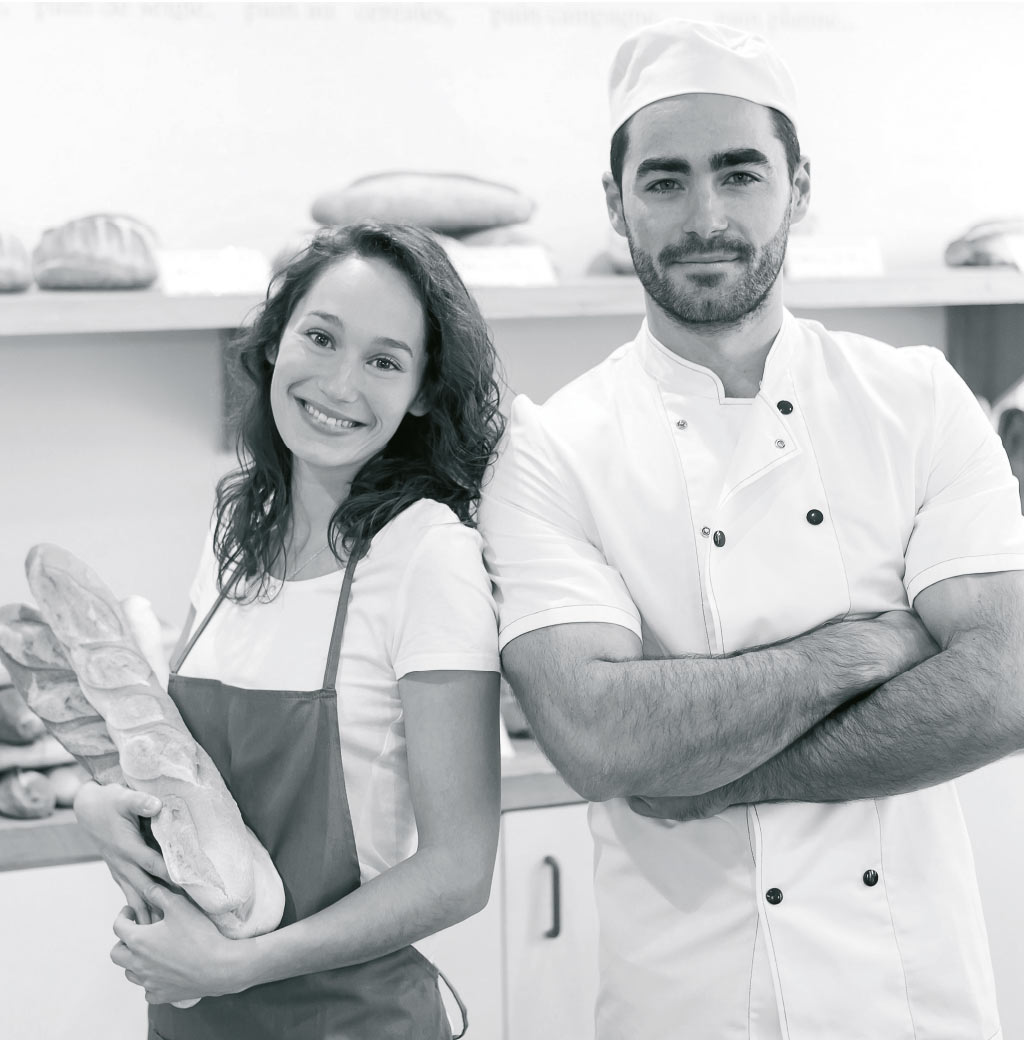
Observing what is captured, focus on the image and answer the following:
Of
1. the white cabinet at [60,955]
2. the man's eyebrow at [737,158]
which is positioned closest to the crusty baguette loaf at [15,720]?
the white cabinet at [60,955]

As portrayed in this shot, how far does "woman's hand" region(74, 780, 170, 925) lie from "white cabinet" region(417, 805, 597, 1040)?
93 cm

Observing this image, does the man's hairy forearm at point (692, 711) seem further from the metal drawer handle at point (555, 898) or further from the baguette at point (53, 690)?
the metal drawer handle at point (555, 898)

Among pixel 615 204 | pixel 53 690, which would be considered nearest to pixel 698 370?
pixel 615 204

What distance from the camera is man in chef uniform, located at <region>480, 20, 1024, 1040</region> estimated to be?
3.82 ft

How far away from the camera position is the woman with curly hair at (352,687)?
110cm

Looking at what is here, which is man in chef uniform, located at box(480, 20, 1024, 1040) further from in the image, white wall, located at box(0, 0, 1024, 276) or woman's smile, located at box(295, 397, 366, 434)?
white wall, located at box(0, 0, 1024, 276)

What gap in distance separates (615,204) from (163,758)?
749 millimetres

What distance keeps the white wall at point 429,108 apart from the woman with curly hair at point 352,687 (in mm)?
960

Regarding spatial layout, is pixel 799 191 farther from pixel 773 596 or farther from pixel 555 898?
pixel 555 898

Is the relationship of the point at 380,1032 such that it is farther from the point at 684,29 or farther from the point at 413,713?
the point at 684,29

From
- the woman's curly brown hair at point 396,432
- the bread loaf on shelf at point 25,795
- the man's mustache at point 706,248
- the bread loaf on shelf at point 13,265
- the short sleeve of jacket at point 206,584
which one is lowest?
the bread loaf on shelf at point 25,795

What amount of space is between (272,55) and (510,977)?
5.30 ft

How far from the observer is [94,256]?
1.82 m

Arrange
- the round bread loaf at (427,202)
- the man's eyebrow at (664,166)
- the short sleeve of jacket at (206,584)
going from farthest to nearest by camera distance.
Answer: the round bread loaf at (427,202) < the short sleeve of jacket at (206,584) < the man's eyebrow at (664,166)
